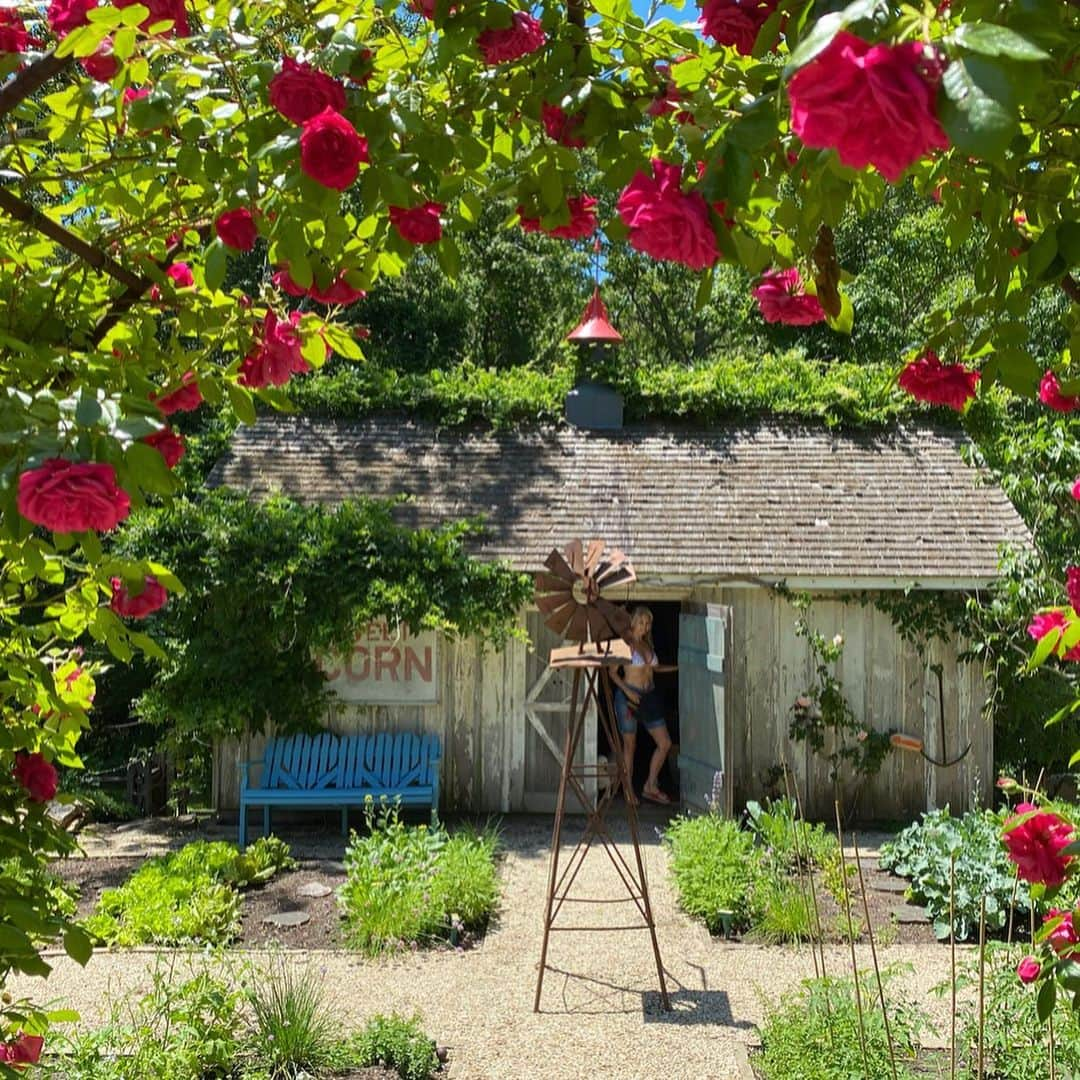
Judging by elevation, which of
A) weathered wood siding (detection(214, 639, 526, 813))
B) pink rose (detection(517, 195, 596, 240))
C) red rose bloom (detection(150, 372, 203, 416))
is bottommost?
weathered wood siding (detection(214, 639, 526, 813))

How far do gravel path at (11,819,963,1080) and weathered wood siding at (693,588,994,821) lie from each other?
3.17m

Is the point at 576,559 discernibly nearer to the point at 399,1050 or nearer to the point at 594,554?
the point at 594,554

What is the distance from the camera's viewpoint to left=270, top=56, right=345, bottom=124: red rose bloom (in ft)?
6.70

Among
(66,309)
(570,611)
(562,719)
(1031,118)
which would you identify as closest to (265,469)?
(562,719)

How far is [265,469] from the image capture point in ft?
40.2

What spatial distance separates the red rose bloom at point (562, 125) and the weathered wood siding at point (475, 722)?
8.78 metres

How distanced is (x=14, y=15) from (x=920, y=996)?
6330 mm

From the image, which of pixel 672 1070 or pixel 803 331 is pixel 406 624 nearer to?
pixel 672 1070

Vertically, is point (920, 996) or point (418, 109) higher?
point (418, 109)

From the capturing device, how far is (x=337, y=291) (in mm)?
2770

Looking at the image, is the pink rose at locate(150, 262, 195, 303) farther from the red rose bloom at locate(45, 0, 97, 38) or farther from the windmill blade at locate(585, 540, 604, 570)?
the windmill blade at locate(585, 540, 604, 570)

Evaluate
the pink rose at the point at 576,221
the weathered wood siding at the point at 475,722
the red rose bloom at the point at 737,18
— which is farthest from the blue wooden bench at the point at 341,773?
the red rose bloom at the point at 737,18

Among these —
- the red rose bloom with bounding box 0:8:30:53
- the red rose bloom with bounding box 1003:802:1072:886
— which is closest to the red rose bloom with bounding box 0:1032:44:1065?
the red rose bloom with bounding box 0:8:30:53

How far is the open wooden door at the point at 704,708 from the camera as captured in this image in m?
9.66
